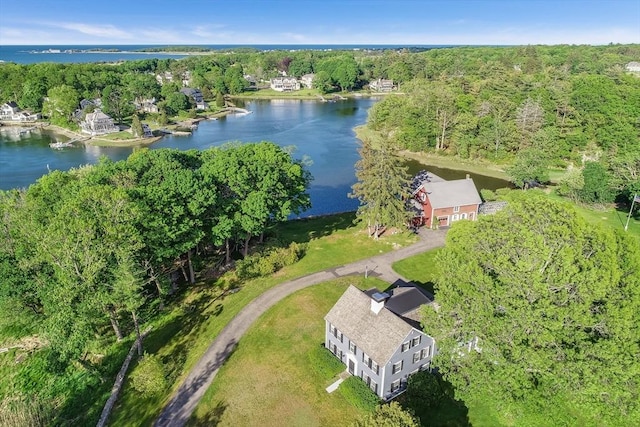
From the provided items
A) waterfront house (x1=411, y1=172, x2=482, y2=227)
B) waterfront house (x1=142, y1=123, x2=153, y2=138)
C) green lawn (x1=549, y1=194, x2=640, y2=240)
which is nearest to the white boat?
waterfront house (x1=142, y1=123, x2=153, y2=138)

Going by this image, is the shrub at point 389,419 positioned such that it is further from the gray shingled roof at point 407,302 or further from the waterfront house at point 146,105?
the waterfront house at point 146,105

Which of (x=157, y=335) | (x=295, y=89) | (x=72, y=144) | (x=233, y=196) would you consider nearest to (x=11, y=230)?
(x=157, y=335)

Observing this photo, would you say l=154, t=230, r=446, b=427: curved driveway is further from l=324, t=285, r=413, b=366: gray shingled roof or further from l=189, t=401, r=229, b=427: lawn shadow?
l=324, t=285, r=413, b=366: gray shingled roof

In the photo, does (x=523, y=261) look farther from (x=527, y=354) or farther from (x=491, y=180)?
(x=491, y=180)

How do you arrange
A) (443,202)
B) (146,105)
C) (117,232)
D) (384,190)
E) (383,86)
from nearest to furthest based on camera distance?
(117,232) → (384,190) → (443,202) → (146,105) → (383,86)

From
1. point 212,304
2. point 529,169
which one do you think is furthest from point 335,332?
point 529,169

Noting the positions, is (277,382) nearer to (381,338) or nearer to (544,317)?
(381,338)

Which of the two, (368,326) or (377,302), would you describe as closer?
(377,302)
